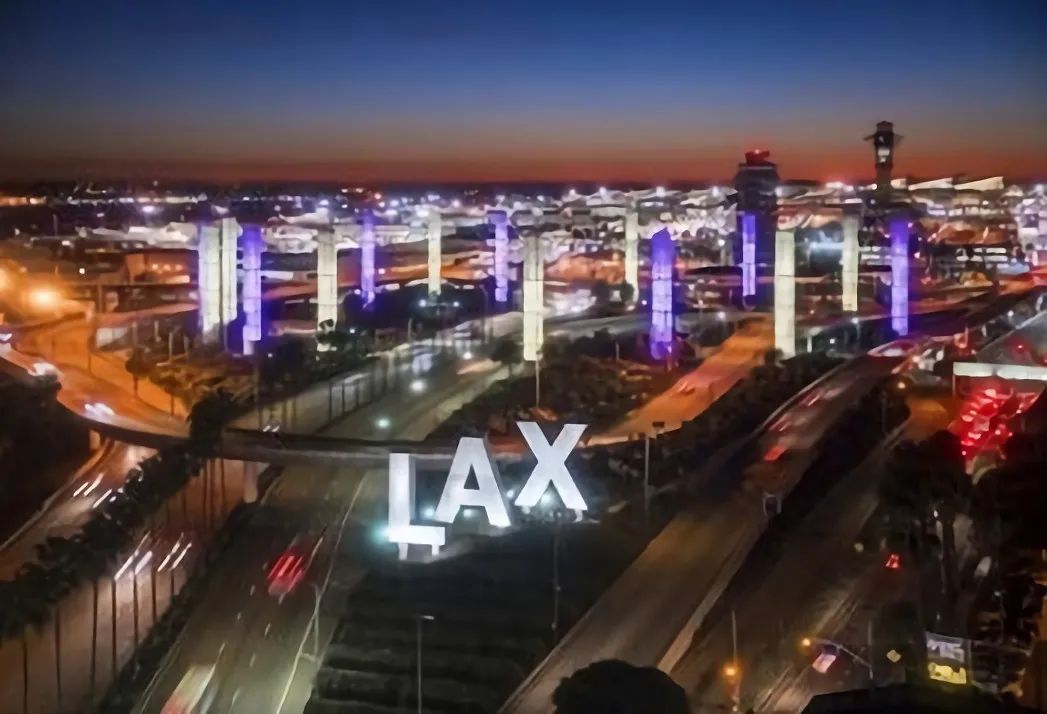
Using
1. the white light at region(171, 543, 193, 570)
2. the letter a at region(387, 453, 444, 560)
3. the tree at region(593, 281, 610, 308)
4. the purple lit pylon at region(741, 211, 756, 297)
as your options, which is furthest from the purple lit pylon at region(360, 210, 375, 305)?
the letter a at region(387, 453, 444, 560)

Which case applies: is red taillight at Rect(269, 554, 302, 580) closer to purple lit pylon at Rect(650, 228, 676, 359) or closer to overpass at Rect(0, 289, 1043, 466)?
overpass at Rect(0, 289, 1043, 466)

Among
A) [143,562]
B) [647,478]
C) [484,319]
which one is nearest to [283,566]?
[143,562]

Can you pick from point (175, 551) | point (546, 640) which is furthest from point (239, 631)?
point (546, 640)

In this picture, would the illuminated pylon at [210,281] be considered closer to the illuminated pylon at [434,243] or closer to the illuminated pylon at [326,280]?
the illuminated pylon at [326,280]

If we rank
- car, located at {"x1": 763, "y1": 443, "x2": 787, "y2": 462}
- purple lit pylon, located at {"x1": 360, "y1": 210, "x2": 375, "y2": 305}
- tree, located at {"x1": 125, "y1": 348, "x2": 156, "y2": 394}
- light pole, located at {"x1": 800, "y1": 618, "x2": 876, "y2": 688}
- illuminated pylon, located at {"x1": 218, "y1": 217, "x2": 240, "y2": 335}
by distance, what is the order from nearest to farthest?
light pole, located at {"x1": 800, "y1": 618, "x2": 876, "y2": 688}, car, located at {"x1": 763, "y1": 443, "x2": 787, "y2": 462}, tree, located at {"x1": 125, "y1": 348, "x2": 156, "y2": 394}, illuminated pylon, located at {"x1": 218, "y1": 217, "x2": 240, "y2": 335}, purple lit pylon, located at {"x1": 360, "y1": 210, "x2": 375, "y2": 305}

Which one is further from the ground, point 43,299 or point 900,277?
point 900,277

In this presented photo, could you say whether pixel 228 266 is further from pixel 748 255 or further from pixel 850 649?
pixel 850 649
